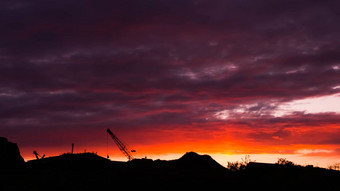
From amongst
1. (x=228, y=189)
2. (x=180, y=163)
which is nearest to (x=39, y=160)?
(x=180, y=163)

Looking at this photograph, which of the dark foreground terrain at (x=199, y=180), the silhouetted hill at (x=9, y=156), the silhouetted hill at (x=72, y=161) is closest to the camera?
the dark foreground terrain at (x=199, y=180)

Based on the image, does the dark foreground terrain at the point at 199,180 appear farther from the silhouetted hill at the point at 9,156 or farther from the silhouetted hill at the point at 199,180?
the silhouetted hill at the point at 9,156

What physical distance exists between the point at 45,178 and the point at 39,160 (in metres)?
38.3

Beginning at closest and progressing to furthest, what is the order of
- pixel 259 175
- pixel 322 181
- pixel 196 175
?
pixel 322 181 < pixel 259 175 < pixel 196 175

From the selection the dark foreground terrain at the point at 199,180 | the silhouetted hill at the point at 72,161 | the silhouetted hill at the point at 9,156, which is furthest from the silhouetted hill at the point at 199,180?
the silhouetted hill at the point at 72,161

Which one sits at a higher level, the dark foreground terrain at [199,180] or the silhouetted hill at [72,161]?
the silhouetted hill at [72,161]

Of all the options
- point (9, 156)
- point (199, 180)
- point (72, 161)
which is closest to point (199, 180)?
point (199, 180)

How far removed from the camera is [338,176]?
28.5 meters

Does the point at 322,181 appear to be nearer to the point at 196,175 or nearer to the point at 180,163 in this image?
the point at 196,175

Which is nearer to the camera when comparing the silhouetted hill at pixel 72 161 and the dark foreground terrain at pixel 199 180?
the dark foreground terrain at pixel 199 180

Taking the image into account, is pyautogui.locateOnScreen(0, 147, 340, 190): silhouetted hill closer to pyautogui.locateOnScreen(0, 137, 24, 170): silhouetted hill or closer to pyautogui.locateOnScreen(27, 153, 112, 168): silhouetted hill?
pyautogui.locateOnScreen(0, 137, 24, 170): silhouetted hill

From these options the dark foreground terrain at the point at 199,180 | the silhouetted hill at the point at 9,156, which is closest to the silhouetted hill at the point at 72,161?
the silhouetted hill at the point at 9,156

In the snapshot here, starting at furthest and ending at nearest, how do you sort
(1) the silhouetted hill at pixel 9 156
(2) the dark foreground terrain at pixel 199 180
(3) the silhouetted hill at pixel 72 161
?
(3) the silhouetted hill at pixel 72 161 < (1) the silhouetted hill at pixel 9 156 < (2) the dark foreground terrain at pixel 199 180

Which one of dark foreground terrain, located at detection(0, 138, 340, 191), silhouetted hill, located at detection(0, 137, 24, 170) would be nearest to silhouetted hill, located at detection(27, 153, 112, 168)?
silhouetted hill, located at detection(0, 137, 24, 170)
